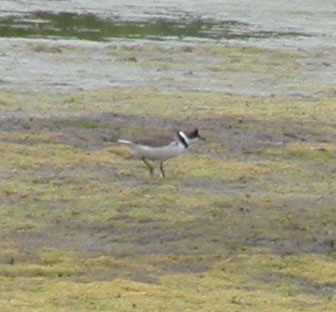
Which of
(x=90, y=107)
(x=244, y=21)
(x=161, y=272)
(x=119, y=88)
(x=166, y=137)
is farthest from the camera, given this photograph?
(x=244, y=21)

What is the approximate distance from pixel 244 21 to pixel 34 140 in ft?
75.1

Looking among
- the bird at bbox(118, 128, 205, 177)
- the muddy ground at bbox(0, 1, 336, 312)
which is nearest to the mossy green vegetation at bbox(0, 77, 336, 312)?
the muddy ground at bbox(0, 1, 336, 312)

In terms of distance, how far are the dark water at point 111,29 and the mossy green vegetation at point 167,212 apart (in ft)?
41.2

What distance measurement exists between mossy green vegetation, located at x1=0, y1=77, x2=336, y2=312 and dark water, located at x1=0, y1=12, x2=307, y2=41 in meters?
12.6

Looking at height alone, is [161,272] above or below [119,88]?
above

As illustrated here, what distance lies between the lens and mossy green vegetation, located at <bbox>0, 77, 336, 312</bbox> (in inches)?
451

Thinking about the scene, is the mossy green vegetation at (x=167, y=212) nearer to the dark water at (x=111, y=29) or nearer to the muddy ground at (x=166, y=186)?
the muddy ground at (x=166, y=186)

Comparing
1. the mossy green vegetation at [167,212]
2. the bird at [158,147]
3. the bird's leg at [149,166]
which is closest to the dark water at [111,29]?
the mossy green vegetation at [167,212]

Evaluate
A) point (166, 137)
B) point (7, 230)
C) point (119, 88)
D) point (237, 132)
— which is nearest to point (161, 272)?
point (7, 230)

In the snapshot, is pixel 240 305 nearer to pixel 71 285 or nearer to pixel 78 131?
pixel 71 285

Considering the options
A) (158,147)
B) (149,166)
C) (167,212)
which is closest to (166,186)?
(158,147)

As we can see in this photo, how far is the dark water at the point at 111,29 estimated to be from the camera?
34.8m

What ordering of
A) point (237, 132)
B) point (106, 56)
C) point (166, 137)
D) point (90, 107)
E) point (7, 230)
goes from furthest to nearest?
1. point (106, 56)
2. point (90, 107)
3. point (237, 132)
4. point (166, 137)
5. point (7, 230)

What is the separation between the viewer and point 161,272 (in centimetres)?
1219
